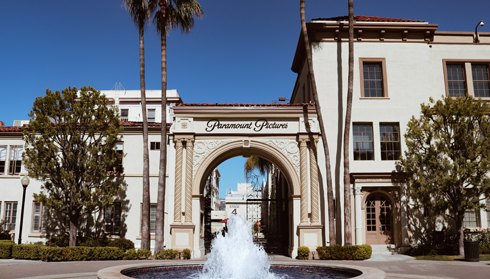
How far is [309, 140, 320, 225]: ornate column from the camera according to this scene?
64.1ft

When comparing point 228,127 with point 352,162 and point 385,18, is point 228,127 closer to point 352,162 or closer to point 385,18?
point 352,162

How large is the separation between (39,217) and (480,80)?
26.6m

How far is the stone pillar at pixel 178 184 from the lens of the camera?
19.6 metres

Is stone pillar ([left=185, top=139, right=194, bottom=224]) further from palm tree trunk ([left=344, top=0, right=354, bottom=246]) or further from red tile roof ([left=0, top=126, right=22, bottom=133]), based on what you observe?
red tile roof ([left=0, top=126, right=22, bottom=133])

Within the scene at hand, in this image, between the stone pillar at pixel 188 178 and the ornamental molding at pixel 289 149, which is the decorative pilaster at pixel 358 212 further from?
the stone pillar at pixel 188 178

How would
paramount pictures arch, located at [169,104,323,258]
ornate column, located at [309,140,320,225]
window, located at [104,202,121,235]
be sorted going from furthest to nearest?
window, located at [104,202,121,235] → paramount pictures arch, located at [169,104,323,258] → ornate column, located at [309,140,320,225]

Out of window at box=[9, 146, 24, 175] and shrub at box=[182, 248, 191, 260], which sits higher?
window at box=[9, 146, 24, 175]

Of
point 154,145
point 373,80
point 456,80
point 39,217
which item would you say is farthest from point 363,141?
point 39,217

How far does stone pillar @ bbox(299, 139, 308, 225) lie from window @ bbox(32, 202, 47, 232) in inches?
561

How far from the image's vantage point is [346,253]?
56.9ft

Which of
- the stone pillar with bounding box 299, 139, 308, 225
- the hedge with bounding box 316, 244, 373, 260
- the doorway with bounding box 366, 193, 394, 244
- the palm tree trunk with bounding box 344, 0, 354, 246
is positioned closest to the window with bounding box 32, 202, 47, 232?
the stone pillar with bounding box 299, 139, 308, 225

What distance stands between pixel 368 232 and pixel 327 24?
1172 centimetres

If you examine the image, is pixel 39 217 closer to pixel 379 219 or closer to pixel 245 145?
pixel 245 145

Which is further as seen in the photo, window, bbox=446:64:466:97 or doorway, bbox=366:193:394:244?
window, bbox=446:64:466:97
